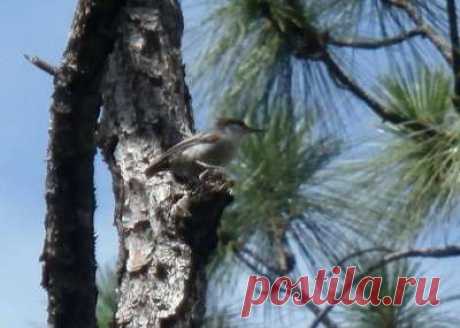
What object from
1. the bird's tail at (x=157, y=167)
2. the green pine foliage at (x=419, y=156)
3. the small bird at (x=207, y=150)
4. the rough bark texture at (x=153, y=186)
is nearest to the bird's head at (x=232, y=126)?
the small bird at (x=207, y=150)

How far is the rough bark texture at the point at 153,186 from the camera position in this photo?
1601 mm

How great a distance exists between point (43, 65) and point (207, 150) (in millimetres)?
656

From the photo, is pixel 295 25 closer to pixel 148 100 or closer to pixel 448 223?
pixel 448 223

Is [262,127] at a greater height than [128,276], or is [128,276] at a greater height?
[262,127]

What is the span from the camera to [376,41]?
2.68 meters

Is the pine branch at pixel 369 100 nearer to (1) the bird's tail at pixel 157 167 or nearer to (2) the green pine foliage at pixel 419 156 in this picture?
(2) the green pine foliage at pixel 419 156

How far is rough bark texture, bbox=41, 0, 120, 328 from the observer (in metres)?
1.44

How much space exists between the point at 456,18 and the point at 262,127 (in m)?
0.47

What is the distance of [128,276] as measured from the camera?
165cm

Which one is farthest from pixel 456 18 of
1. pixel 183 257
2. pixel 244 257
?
pixel 183 257

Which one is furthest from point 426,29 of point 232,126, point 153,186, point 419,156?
point 153,186

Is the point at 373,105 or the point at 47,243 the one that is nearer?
the point at 47,243

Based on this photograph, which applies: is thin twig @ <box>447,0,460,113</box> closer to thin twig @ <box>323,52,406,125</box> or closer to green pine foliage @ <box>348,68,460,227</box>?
green pine foliage @ <box>348,68,460,227</box>

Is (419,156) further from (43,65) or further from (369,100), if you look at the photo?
(43,65)
